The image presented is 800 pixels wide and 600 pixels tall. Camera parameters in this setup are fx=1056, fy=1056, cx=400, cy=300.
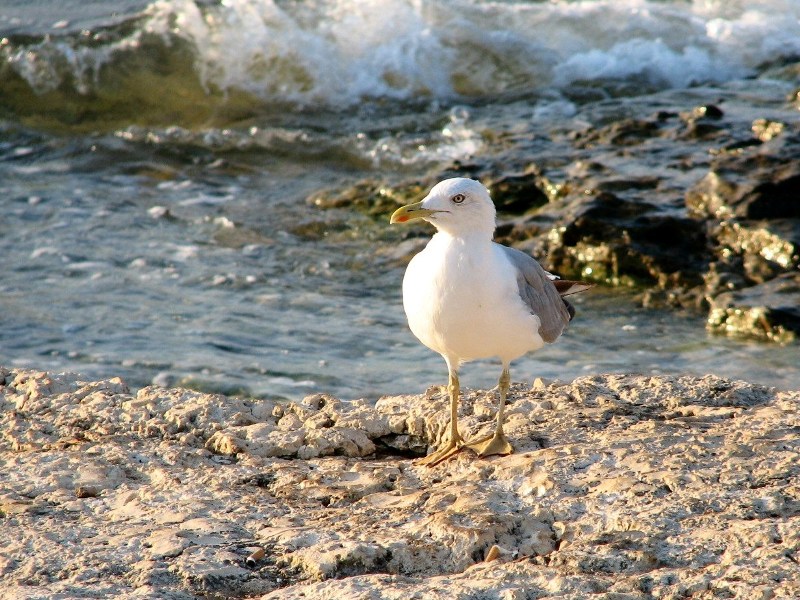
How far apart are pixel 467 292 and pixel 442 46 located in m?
10.6

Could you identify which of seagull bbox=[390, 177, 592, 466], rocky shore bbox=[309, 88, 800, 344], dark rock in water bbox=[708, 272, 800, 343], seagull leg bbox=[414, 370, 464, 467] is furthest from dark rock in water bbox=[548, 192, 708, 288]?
seagull leg bbox=[414, 370, 464, 467]

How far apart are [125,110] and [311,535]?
1016 cm

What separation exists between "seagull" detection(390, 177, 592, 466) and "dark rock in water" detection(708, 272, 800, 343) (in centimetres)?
293

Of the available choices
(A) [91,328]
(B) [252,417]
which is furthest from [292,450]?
(A) [91,328]

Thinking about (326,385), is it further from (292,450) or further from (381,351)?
(292,450)

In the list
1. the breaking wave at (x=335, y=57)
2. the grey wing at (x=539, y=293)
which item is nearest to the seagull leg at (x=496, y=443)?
the grey wing at (x=539, y=293)

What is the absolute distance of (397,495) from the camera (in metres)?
3.74

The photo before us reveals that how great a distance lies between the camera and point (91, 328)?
6836mm

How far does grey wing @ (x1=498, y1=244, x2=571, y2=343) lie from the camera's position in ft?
14.0

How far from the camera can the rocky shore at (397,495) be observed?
306 centimetres

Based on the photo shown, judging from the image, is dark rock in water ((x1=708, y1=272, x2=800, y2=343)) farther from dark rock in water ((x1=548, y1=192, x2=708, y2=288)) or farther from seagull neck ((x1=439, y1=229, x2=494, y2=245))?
seagull neck ((x1=439, y1=229, x2=494, y2=245))

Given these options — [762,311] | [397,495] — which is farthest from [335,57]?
[397,495]

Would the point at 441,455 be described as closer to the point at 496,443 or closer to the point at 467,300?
the point at 496,443

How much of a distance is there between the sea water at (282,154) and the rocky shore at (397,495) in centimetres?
147
